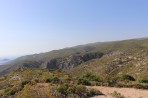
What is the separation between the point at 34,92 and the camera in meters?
19.0

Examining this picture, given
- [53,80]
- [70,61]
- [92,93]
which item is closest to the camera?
[92,93]

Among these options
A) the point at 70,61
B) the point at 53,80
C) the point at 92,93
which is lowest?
the point at 70,61

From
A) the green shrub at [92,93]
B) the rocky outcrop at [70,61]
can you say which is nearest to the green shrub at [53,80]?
the green shrub at [92,93]

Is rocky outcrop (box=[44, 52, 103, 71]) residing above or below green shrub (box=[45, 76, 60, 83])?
below

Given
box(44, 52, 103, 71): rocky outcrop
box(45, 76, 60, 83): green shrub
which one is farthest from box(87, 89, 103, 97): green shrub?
box(44, 52, 103, 71): rocky outcrop

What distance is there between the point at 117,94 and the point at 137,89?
422 centimetres

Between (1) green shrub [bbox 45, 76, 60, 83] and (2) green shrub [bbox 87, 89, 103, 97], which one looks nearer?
(2) green shrub [bbox 87, 89, 103, 97]

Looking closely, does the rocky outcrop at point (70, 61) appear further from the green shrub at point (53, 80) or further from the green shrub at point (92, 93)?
the green shrub at point (92, 93)

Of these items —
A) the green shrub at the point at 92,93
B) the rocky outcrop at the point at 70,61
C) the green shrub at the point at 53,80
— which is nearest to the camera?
Answer: the green shrub at the point at 92,93

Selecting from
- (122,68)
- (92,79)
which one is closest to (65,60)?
(122,68)

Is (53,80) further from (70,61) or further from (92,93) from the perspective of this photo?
(70,61)

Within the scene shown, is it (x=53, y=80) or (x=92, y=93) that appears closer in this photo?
(x=92, y=93)

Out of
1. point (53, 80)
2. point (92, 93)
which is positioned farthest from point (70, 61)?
point (92, 93)

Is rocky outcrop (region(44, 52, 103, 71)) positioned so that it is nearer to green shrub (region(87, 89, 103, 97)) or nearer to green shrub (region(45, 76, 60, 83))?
green shrub (region(45, 76, 60, 83))
